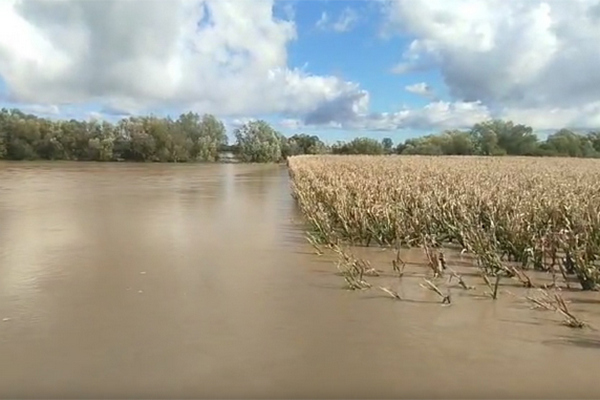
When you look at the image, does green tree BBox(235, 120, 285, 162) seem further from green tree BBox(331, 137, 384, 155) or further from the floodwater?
the floodwater

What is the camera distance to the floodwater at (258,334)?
3566mm

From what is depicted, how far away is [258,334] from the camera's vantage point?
457 centimetres

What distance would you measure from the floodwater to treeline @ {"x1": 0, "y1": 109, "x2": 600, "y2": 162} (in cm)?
6442

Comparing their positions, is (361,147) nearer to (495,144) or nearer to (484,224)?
(495,144)

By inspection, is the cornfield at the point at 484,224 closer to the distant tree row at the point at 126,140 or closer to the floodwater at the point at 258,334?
the floodwater at the point at 258,334

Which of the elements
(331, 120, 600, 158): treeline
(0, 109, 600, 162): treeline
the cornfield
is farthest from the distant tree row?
the cornfield

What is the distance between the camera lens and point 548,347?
166 inches

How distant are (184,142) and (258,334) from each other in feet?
240

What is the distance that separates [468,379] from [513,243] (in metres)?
3.76

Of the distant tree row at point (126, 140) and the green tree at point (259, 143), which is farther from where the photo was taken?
the green tree at point (259, 143)

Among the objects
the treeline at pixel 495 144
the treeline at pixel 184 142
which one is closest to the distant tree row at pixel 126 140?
the treeline at pixel 184 142

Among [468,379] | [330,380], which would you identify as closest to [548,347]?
[468,379]

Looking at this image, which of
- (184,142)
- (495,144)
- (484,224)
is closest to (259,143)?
(184,142)

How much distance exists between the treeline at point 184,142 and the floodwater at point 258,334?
211ft
